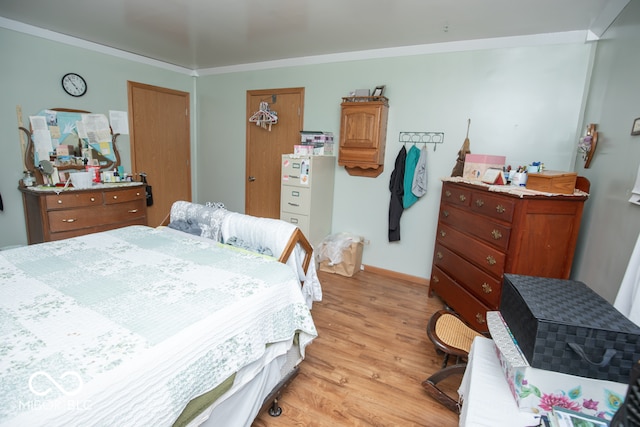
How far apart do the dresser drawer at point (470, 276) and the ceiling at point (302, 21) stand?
1.91 metres

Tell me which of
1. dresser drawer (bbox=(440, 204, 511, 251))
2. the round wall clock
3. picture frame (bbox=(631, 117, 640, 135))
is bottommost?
dresser drawer (bbox=(440, 204, 511, 251))

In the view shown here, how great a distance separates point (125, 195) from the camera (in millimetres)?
3523

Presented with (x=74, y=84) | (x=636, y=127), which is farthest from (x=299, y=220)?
(x=74, y=84)

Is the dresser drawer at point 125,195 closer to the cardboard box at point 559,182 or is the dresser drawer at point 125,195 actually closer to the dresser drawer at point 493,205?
the dresser drawer at point 493,205

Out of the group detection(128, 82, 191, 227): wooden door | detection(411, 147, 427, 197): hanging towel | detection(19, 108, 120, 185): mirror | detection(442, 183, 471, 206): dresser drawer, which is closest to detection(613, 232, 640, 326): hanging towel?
detection(442, 183, 471, 206): dresser drawer

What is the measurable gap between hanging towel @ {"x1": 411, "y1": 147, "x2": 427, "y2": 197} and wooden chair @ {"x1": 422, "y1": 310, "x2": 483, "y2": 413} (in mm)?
1313

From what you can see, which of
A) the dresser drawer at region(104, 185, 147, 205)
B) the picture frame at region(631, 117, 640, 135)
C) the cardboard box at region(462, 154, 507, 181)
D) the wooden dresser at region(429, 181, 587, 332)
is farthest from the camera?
the dresser drawer at region(104, 185, 147, 205)

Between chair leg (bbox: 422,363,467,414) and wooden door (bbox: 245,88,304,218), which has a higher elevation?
wooden door (bbox: 245,88,304,218)

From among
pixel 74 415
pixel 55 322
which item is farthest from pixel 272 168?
pixel 74 415

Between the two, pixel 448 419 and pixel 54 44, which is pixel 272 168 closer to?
pixel 54 44

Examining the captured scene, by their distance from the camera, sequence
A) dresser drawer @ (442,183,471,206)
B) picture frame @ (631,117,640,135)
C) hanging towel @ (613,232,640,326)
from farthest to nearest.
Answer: dresser drawer @ (442,183,471,206) → picture frame @ (631,117,640,135) → hanging towel @ (613,232,640,326)

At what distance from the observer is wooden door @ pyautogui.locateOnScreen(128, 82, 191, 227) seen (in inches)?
157

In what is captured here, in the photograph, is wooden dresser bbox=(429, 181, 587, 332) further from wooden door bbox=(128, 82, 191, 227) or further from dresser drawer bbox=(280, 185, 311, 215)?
wooden door bbox=(128, 82, 191, 227)

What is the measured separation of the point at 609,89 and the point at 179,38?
374 centimetres
